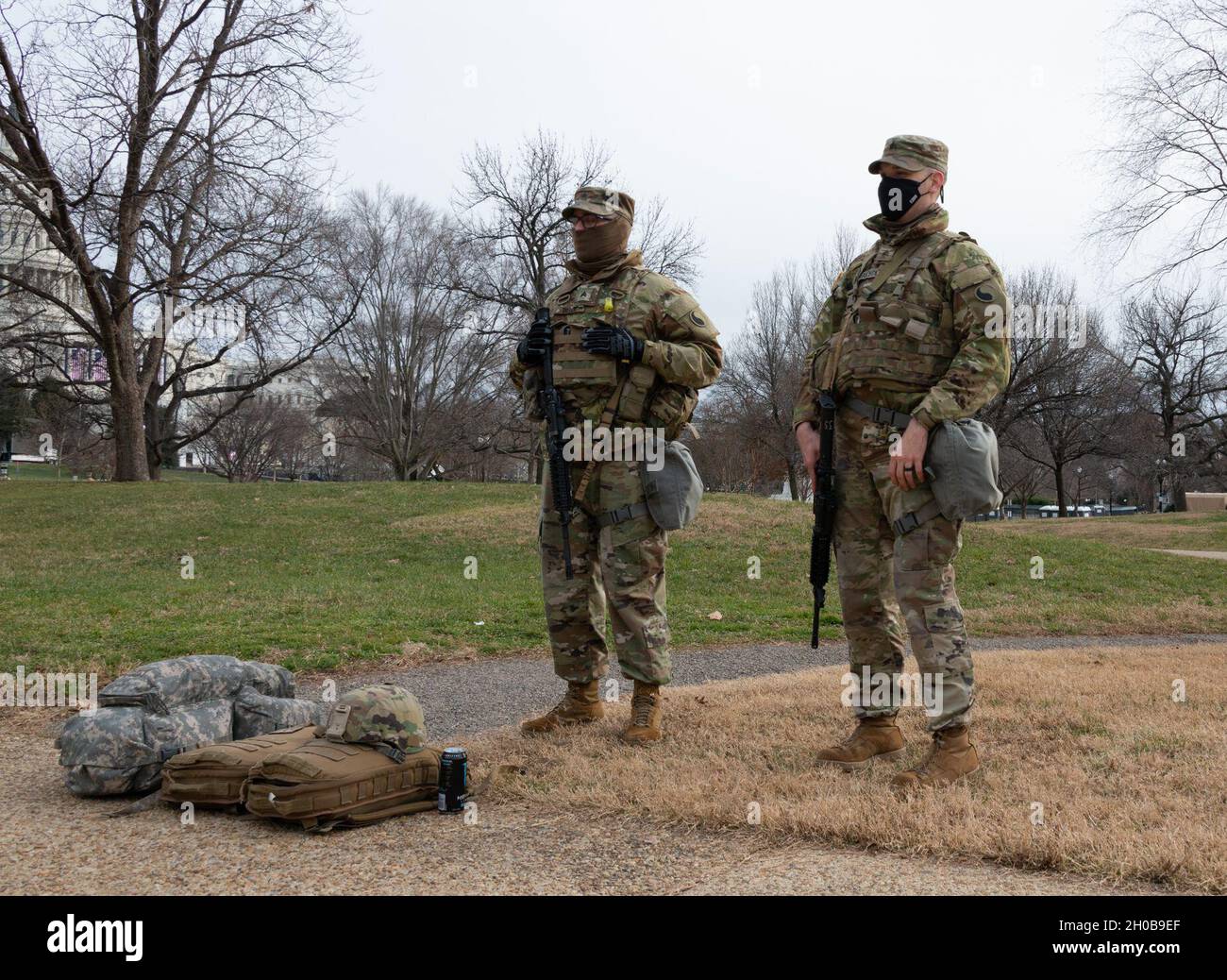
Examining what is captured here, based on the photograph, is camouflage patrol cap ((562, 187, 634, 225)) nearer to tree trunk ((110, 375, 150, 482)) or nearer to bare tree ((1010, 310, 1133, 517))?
tree trunk ((110, 375, 150, 482))

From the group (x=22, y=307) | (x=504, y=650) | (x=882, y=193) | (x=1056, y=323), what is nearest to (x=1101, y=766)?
(x=882, y=193)

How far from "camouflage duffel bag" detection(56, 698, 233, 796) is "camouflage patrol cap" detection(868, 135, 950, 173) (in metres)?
4.05

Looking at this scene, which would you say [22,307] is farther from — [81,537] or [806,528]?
[806,528]

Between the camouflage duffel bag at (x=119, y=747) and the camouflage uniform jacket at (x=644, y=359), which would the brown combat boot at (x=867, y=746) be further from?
the camouflage duffel bag at (x=119, y=747)

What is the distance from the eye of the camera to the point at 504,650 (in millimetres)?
9023

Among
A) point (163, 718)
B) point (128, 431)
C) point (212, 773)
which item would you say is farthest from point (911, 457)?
point (128, 431)

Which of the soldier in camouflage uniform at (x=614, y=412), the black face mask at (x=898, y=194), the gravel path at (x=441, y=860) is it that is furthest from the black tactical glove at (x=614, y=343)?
the gravel path at (x=441, y=860)

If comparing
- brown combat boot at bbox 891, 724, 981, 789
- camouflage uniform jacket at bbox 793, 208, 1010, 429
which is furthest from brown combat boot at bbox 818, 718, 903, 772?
camouflage uniform jacket at bbox 793, 208, 1010, 429

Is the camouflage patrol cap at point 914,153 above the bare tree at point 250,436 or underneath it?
underneath

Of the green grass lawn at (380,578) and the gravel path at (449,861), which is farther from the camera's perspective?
the green grass lawn at (380,578)

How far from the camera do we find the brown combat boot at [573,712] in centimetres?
541

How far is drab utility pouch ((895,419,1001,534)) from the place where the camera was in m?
4.16

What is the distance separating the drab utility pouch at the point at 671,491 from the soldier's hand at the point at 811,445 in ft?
1.81
